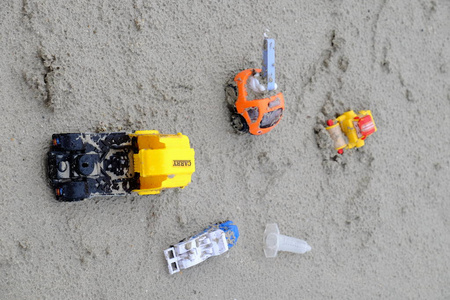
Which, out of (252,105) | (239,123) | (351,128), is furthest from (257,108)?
(351,128)

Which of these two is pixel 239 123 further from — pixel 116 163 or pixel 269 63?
pixel 116 163

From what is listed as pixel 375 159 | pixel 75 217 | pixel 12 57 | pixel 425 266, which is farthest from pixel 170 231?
pixel 425 266

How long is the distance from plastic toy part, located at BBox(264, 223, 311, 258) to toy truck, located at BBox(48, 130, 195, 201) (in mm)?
475

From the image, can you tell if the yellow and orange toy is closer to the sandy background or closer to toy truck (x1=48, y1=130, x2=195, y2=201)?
the sandy background

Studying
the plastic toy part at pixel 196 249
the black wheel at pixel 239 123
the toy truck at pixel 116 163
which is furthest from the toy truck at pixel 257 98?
the plastic toy part at pixel 196 249

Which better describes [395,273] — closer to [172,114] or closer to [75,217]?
[172,114]

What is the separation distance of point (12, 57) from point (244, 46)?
2.68 feet

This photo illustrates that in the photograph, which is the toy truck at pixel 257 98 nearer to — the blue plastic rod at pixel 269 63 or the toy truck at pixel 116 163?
the blue plastic rod at pixel 269 63

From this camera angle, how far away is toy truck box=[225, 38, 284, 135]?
1665 millimetres

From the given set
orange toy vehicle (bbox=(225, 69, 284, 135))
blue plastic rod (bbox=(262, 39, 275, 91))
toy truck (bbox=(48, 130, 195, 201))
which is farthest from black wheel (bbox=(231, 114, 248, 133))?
toy truck (bbox=(48, 130, 195, 201))

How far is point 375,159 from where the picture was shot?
2.03 m

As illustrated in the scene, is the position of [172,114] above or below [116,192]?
above

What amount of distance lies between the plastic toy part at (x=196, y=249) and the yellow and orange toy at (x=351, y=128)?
0.59 m

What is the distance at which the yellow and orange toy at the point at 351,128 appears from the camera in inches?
74.1
